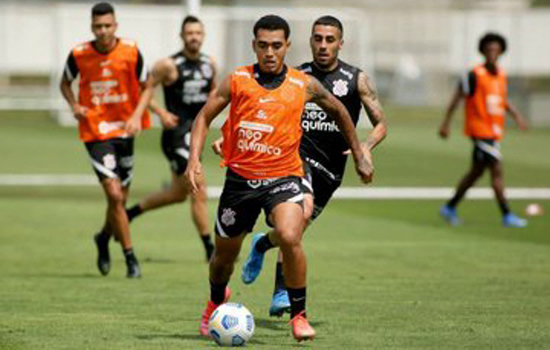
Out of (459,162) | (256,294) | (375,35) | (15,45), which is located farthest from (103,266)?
(15,45)

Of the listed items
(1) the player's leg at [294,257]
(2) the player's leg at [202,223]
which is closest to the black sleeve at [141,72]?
(2) the player's leg at [202,223]

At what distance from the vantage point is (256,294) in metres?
12.4

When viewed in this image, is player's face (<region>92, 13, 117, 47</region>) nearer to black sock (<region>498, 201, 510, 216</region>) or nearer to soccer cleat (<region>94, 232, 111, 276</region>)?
soccer cleat (<region>94, 232, 111, 276</region>)

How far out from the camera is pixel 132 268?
1349cm

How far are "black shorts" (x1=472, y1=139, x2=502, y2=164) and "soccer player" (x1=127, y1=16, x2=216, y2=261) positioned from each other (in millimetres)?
4847

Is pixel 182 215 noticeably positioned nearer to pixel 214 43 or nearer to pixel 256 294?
pixel 256 294

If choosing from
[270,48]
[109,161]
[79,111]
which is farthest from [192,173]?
[79,111]

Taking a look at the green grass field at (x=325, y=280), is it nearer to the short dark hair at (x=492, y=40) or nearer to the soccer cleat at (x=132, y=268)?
the soccer cleat at (x=132, y=268)

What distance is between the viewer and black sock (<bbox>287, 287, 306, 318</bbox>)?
9.55 m

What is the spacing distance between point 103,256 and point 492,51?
704 centimetres

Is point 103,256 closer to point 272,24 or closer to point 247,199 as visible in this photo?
point 247,199

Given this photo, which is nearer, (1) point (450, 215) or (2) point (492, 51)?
(2) point (492, 51)

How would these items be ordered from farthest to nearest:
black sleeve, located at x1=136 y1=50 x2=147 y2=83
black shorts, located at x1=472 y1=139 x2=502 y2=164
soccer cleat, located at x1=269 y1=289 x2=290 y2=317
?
black shorts, located at x1=472 y1=139 x2=502 y2=164
black sleeve, located at x1=136 y1=50 x2=147 y2=83
soccer cleat, located at x1=269 y1=289 x2=290 y2=317

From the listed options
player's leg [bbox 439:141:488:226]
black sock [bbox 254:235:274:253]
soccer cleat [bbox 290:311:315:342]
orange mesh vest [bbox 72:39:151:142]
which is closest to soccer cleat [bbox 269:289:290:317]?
black sock [bbox 254:235:274:253]
